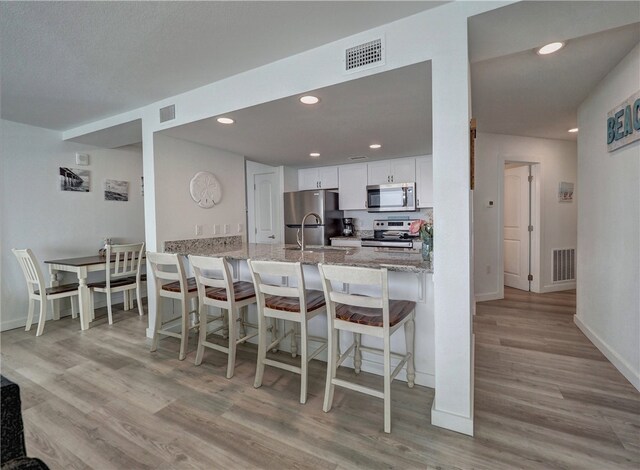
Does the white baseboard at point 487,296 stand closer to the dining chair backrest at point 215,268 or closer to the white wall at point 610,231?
the white wall at point 610,231

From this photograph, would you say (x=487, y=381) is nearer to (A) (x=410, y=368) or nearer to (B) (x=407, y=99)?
(A) (x=410, y=368)

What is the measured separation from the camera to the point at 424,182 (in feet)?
15.0

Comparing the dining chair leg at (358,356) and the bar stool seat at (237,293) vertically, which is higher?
the bar stool seat at (237,293)

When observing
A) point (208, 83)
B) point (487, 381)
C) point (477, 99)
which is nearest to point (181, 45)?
point (208, 83)

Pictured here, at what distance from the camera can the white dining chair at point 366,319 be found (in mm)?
1738

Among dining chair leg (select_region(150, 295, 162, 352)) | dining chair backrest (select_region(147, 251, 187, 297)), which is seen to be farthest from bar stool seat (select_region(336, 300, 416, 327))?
dining chair leg (select_region(150, 295, 162, 352))

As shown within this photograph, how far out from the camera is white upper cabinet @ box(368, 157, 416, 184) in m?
4.66

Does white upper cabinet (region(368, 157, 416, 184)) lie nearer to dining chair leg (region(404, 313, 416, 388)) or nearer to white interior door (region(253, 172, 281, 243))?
white interior door (region(253, 172, 281, 243))

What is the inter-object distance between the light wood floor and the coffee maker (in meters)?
2.86

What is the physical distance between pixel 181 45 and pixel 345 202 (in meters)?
3.50

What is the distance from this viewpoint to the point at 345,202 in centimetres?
517

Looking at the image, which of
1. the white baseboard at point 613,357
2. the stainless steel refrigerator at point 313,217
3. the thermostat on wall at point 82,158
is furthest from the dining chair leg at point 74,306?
the white baseboard at point 613,357

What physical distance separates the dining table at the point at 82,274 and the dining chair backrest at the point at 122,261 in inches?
4.3

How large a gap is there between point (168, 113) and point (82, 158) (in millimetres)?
2180
